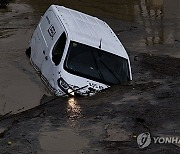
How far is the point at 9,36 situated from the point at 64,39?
18.9ft

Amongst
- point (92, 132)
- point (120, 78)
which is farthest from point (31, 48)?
point (92, 132)

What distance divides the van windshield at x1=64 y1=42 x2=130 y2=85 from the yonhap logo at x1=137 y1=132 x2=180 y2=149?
7.60ft

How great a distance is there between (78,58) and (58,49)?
0.61 metres

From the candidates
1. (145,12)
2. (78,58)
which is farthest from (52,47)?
(145,12)

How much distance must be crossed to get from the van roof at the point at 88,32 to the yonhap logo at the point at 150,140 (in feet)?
9.97

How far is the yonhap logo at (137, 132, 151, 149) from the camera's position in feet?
24.8

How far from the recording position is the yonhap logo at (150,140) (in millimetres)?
7596

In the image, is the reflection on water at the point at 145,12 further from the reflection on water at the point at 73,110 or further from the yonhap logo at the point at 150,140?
the yonhap logo at the point at 150,140

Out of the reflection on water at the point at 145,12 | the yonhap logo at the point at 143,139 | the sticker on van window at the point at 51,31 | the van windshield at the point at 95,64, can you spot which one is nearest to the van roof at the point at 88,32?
the van windshield at the point at 95,64

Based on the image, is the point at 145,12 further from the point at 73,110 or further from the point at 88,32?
the point at 73,110

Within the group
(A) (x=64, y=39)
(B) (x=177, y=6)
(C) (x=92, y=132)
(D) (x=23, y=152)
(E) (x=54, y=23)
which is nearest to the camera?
(D) (x=23, y=152)

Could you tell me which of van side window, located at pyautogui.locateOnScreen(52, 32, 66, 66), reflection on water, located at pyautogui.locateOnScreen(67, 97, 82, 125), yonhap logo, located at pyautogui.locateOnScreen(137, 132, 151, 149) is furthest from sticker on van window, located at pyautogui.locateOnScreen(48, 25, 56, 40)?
yonhap logo, located at pyautogui.locateOnScreen(137, 132, 151, 149)

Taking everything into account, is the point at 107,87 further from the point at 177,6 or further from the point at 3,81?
the point at 177,6

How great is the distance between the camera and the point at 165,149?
729cm
